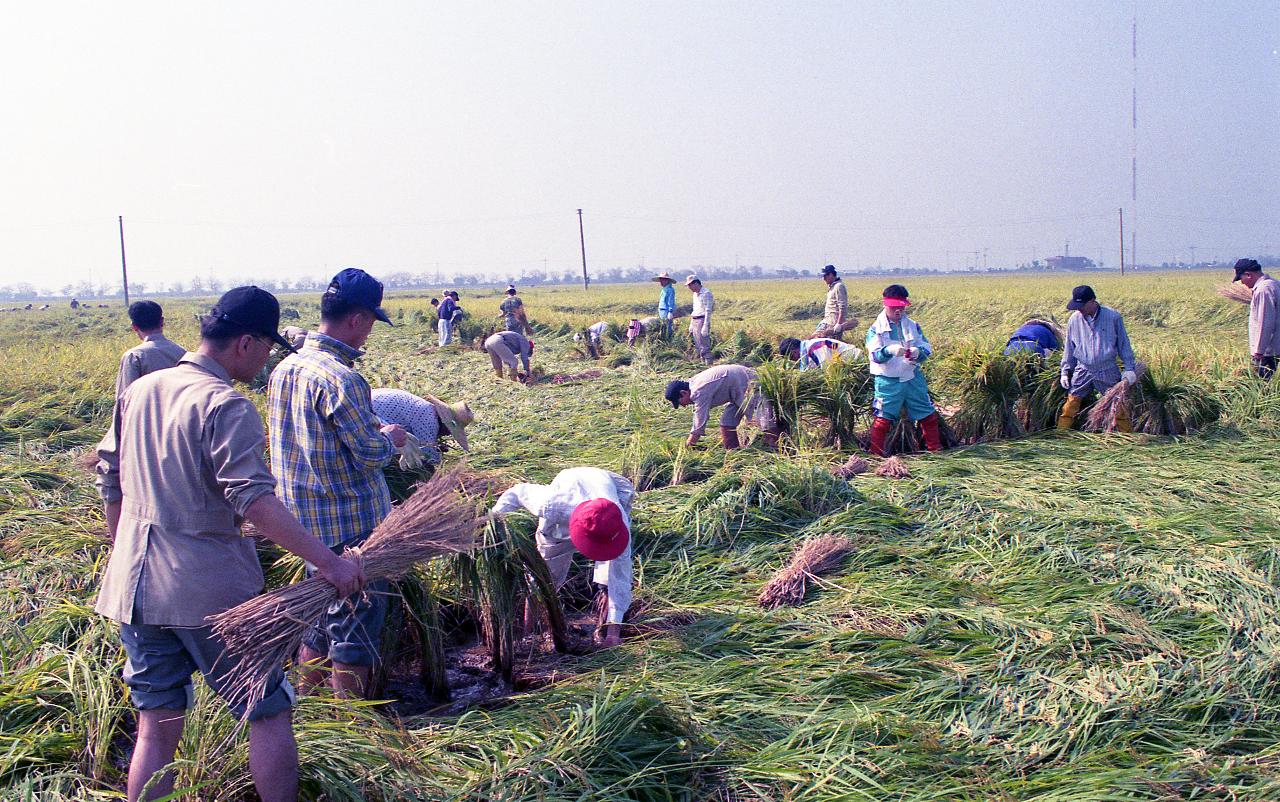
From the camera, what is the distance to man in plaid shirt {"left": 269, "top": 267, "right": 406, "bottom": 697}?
9.39 ft

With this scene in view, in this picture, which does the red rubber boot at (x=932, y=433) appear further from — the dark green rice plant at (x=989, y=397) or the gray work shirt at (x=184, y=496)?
the gray work shirt at (x=184, y=496)

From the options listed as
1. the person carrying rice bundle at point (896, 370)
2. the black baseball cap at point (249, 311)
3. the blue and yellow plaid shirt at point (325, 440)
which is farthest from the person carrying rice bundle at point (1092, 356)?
the black baseball cap at point (249, 311)

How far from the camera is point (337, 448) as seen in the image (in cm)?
292

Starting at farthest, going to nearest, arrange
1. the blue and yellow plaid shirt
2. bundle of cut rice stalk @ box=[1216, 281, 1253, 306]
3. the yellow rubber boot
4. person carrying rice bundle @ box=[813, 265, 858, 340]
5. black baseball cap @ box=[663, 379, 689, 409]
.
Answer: person carrying rice bundle @ box=[813, 265, 858, 340], bundle of cut rice stalk @ box=[1216, 281, 1253, 306], the yellow rubber boot, black baseball cap @ box=[663, 379, 689, 409], the blue and yellow plaid shirt

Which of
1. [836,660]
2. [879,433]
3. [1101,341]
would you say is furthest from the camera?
[1101,341]

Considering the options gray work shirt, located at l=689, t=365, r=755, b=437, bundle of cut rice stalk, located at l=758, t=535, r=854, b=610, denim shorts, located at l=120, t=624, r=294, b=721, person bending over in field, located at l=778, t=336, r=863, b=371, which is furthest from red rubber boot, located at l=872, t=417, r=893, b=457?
denim shorts, located at l=120, t=624, r=294, b=721

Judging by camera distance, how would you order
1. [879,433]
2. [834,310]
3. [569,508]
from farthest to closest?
[834,310] → [879,433] → [569,508]

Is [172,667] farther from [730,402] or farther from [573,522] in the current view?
[730,402]

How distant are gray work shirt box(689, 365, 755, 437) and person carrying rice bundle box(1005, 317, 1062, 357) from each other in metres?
2.39

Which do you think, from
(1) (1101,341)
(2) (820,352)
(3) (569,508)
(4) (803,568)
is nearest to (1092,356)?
(1) (1101,341)

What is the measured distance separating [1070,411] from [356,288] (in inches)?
231

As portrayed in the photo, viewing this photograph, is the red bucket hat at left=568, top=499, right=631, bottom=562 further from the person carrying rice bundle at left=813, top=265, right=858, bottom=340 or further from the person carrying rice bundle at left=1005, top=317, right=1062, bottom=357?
the person carrying rice bundle at left=813, top=265, right=858, bottom=340

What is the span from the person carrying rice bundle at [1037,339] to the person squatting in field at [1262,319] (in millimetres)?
1446

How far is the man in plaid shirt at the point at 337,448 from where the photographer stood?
2.86m
